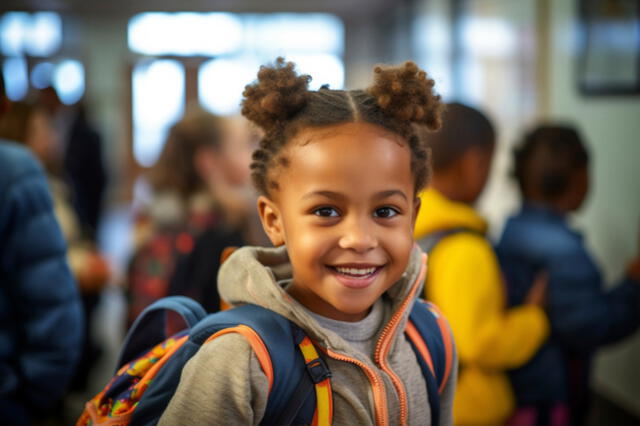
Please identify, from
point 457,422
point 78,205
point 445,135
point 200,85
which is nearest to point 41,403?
point 457,422

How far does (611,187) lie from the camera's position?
3301mm

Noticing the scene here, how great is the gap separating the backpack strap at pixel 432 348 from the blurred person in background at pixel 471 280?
2.18ft

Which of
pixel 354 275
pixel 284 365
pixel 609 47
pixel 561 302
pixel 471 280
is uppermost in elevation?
pixel 609 47

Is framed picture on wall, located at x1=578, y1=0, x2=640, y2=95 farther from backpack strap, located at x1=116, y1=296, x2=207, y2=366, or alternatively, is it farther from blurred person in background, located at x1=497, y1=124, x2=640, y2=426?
backpack strap, located at x1=116, y1=296, x2=207, y2=366

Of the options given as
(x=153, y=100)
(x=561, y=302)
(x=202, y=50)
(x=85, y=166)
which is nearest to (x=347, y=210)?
(x=561, y=302)

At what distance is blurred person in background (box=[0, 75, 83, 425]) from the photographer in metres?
1.43

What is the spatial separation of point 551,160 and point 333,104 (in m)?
1.53

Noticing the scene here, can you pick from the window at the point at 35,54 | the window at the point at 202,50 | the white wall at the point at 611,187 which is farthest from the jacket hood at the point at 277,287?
the window at the point at 35,54

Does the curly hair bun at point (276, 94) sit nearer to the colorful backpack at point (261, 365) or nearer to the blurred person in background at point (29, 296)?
the colorful backpack at point (261, 365)

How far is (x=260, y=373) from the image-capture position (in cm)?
88

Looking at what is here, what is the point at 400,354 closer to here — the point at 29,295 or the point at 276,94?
the point at 276,94

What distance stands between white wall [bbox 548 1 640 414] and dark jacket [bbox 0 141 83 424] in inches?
103

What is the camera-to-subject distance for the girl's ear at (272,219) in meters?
1.00

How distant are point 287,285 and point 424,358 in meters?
0.25
